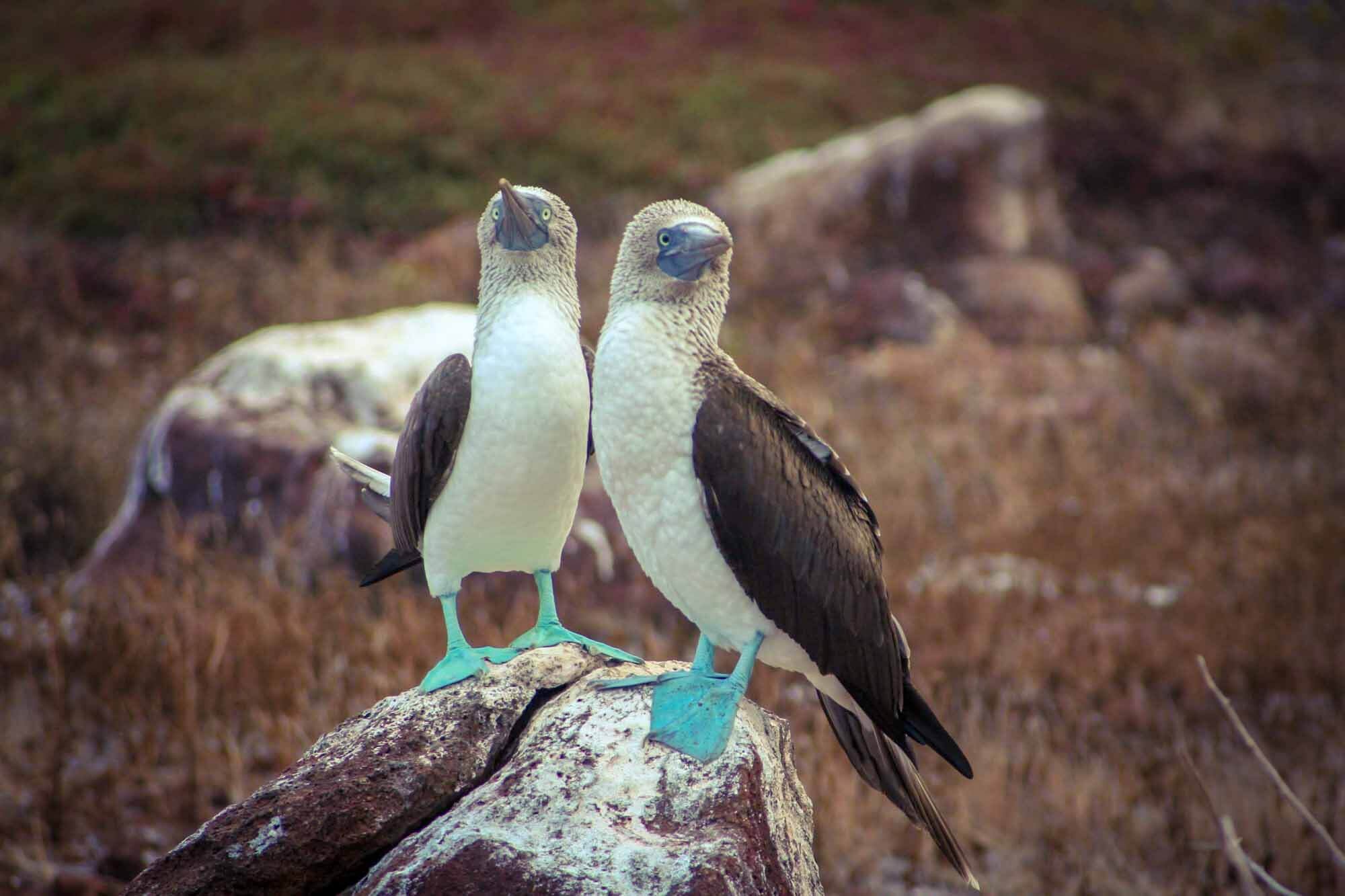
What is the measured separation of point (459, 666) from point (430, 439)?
1.91 ft

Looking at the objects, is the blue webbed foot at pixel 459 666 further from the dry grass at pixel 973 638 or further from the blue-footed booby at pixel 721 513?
the dry grass at pixel 973 638

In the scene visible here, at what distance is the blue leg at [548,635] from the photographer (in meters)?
2.78

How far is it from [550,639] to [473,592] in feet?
10.4

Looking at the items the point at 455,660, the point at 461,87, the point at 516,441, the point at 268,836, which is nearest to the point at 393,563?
the point at 455,660

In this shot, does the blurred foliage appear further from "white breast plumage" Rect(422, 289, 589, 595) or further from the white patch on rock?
the white patch on rock

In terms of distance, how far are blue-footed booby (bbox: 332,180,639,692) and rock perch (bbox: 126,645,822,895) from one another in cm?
19

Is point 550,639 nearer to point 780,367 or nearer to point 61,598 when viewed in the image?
point 61,598

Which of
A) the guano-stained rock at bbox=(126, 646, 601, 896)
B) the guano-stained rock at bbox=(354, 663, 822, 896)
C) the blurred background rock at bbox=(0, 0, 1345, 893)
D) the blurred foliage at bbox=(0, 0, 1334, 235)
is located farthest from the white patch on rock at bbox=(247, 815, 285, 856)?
the blurred foliage at bbox=(0, 0, 1334, 235)

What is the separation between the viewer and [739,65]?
17797 mm

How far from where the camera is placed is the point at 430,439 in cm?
249

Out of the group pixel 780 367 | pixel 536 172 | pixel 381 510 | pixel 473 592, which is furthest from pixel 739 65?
pixel 381 510

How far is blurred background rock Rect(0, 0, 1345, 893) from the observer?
4.84 metres

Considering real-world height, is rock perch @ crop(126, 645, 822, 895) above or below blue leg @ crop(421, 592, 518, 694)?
below

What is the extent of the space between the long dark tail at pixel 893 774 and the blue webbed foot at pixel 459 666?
0.83 meters
